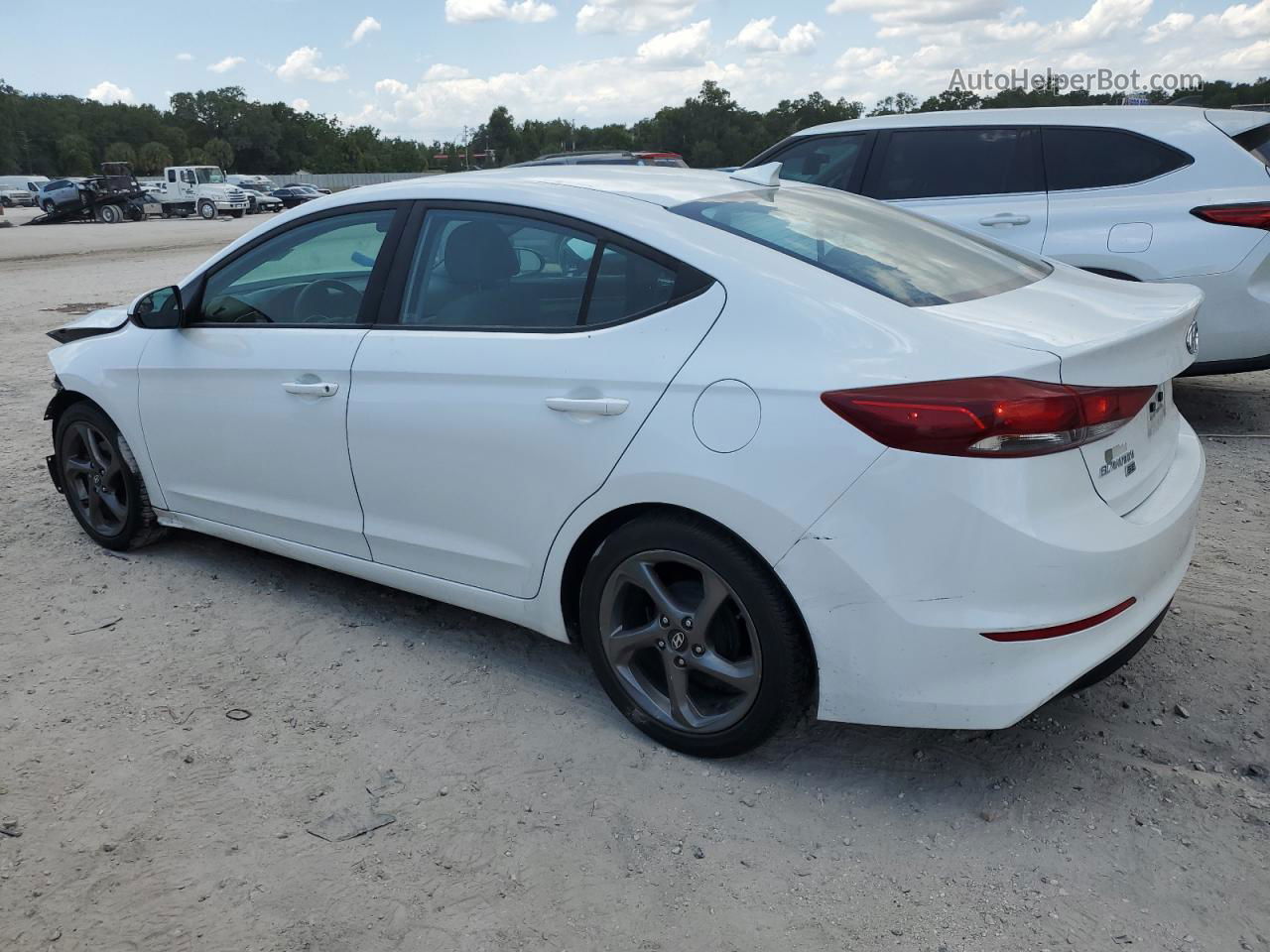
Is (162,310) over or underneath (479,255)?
underneath

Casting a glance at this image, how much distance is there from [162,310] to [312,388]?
1.01 m

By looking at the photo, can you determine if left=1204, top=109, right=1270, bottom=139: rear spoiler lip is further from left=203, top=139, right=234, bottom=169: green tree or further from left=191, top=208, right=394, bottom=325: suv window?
left=203, top=139, right=234, bottom=169: green tree

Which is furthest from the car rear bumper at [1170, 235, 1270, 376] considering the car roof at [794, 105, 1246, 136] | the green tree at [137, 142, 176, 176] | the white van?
the green tree at [137, 142, 176, 176]

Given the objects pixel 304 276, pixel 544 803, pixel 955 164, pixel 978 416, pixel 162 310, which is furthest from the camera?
pixel 955 164

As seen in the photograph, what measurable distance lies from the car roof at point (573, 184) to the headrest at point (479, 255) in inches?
4.4

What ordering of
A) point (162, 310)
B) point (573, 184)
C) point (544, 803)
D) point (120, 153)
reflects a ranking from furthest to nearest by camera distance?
point (120, 153) < point (162, 310) < point (573, 184) < point (544, 803)

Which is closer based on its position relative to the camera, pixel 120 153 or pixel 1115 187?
pixel 1115 187

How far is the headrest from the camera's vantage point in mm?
3404

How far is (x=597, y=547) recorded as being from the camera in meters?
3.15

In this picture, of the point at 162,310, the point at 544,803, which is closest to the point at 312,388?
the point at 162,310

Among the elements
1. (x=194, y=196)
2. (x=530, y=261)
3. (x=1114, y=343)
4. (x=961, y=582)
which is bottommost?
(x=194, y=196)

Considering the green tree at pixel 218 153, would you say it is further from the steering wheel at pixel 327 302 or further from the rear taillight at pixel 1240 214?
the steering wheel at pixel 327 302

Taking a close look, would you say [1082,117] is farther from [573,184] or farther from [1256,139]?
[573,184]

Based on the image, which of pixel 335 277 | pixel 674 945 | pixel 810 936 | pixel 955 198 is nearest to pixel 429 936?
pixel 674 945
